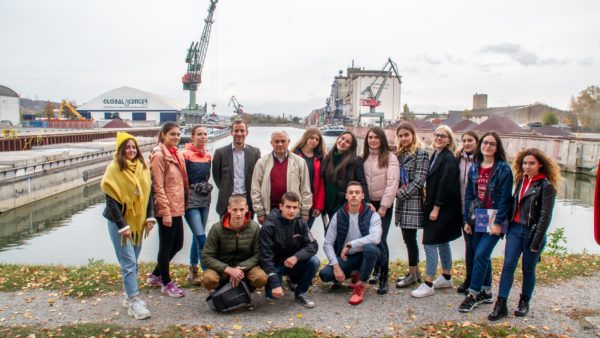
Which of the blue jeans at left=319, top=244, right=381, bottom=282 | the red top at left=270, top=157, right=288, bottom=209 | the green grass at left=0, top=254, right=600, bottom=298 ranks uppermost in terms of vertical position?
the red top at left=270, top=157, right=288, bottom=209

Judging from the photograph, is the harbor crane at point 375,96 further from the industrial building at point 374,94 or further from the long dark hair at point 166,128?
the long dark hair at point 166,128

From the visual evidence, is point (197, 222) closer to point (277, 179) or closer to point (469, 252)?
point (277, 179)

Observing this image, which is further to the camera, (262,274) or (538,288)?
(538,288)

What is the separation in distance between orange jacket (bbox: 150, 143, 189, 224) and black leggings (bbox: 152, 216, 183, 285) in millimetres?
151

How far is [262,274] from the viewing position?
500 cm

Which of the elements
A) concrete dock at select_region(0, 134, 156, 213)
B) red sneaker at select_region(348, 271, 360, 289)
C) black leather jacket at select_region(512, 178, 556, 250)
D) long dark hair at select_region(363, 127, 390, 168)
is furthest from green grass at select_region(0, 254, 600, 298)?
concrete dock at select_region(0, 134, 156, 213)

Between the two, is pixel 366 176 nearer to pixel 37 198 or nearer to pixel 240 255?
pixel 240 255

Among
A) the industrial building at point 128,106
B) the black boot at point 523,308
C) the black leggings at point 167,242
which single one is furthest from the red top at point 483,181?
the industrial building at point 128,106

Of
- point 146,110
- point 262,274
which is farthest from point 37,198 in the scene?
point 146,110

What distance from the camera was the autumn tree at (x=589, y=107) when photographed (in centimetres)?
6391

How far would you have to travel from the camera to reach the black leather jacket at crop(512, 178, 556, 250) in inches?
174

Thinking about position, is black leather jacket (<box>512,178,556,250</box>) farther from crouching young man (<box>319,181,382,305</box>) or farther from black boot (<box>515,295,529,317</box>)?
crouching young man (<box>319,181,382,305</box>)

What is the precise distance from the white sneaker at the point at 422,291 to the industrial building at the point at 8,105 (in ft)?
270

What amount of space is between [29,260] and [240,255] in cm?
938
